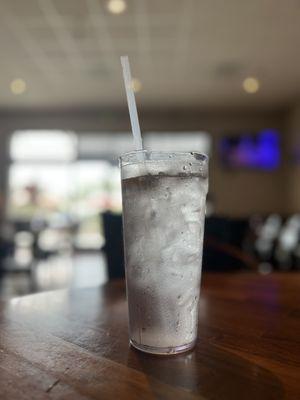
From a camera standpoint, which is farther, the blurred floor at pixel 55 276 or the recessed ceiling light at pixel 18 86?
the recessed ceiling light at pixel 18 86

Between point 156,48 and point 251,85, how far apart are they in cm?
213

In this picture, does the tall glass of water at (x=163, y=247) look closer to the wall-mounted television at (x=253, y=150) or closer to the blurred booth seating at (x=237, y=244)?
the blurred booth seating at (x=237, y=244)

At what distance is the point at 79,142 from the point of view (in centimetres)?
840

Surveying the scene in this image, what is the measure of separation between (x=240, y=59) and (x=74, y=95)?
3158mm

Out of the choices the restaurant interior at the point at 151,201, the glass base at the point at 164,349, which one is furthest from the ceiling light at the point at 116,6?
the glass base at the point at 164,349

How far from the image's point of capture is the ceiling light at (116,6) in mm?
3805

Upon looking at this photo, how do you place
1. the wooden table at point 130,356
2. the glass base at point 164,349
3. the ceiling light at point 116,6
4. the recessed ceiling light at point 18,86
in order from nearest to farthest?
1. the wooden table at point 130,356
2. the glass base at point 164,349
3. the ceiling light at point 116,6
4. the recessed ceiling light at point 18,86

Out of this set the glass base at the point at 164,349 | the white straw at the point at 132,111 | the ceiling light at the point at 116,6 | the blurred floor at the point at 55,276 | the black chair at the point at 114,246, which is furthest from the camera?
the blurred floor at the point at 55,276

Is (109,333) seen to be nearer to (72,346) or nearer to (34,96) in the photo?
(72,346)

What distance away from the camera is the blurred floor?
4.38 metres

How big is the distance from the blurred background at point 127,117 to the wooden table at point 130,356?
74 centimetres

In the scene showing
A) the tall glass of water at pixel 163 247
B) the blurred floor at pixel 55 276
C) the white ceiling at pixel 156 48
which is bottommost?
the blurred floor at pixel 55 276

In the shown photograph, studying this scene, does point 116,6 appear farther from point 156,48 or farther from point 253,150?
point 253,150

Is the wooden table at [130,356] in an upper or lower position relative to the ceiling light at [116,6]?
lower
